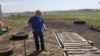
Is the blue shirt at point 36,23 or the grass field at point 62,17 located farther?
the grass field at point 62,17

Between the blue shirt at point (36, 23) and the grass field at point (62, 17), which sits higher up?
the blue shirt at point (36, 23)

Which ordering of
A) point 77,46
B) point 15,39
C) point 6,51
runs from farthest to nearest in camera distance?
point 15,39, point 77,46, point 6,51

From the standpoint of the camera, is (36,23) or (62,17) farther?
(62,17)

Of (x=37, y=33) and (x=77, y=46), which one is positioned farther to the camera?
(x=77, y=46)

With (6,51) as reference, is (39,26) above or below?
above

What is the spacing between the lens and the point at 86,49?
37.6 ft

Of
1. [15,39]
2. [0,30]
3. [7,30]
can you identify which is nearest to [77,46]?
[15,39]

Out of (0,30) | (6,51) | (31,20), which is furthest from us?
(0,30)

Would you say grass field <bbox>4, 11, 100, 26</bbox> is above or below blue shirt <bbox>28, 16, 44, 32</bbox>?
below

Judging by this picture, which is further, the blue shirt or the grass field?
the grass field

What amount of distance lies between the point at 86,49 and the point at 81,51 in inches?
20.6

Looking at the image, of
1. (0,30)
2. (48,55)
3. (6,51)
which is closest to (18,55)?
(6,51)

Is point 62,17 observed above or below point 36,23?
below

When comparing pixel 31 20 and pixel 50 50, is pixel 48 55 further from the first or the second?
pixel 31 20
